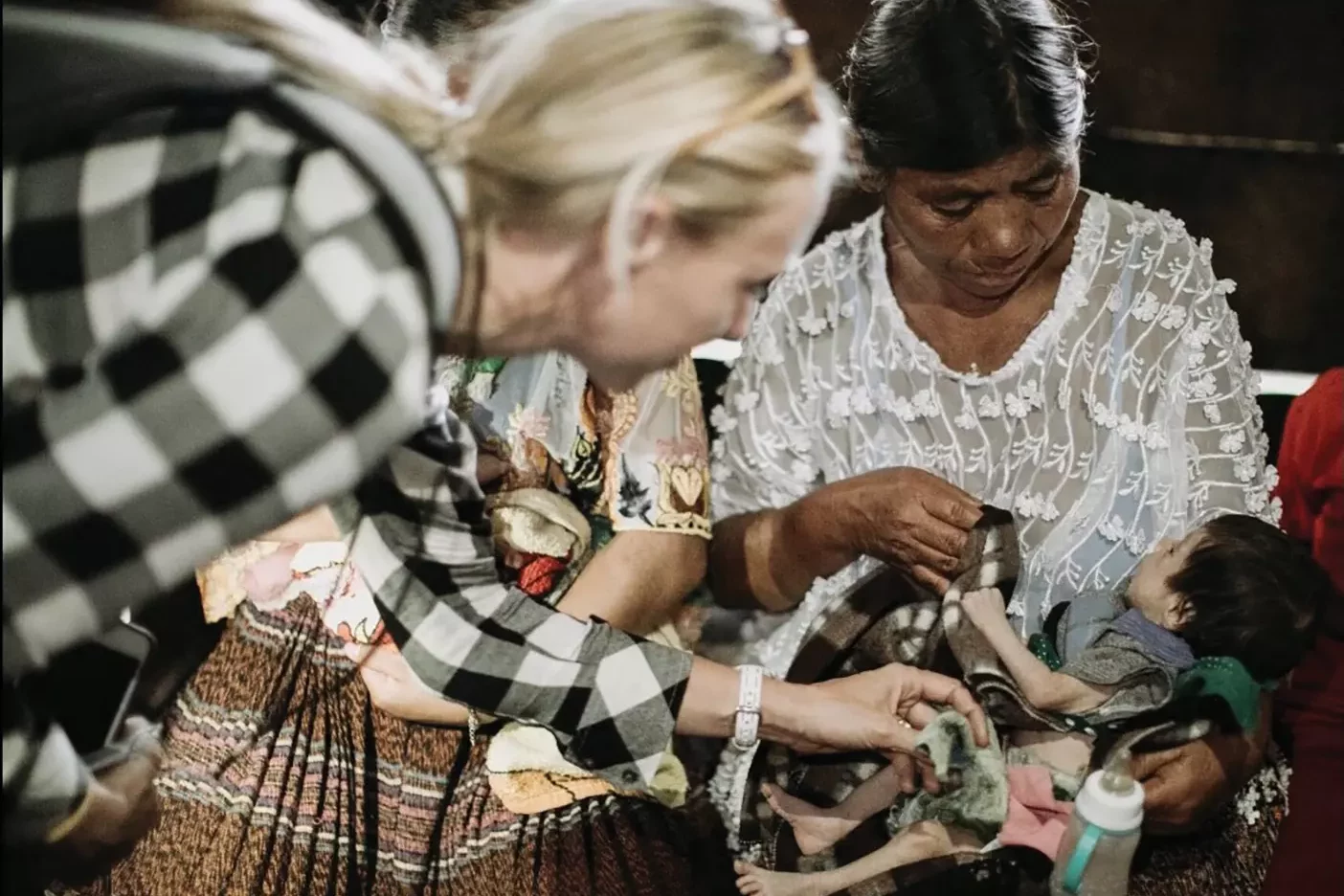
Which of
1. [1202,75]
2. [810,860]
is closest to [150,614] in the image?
[810,860]

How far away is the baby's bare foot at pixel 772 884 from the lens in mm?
962

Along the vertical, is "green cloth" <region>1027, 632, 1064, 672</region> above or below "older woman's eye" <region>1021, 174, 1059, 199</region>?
below

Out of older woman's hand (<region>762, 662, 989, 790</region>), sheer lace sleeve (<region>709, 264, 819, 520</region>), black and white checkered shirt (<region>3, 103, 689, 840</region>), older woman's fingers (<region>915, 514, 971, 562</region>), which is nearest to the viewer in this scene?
black and white checkered shirt (<region>3, 103, 689, 840</region>)

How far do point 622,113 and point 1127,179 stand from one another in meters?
0.62

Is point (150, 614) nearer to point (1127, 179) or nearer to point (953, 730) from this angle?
point (953, 730)

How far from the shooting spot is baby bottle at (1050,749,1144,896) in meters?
0.88

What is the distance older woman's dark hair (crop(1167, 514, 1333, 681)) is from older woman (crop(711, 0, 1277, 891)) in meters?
0.05

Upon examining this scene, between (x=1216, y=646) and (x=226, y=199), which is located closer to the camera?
(x=226, y=199)

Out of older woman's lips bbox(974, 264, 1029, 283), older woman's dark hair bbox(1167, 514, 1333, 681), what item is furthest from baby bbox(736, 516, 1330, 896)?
older woman's lips bbox(974, 264, 1029, 283)

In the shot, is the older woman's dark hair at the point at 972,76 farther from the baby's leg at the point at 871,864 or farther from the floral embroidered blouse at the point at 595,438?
the baby's leg at the point at 871,864

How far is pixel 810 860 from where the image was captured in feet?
3.20

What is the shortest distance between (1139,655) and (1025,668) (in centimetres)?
9

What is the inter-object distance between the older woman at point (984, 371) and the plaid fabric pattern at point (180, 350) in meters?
0.56

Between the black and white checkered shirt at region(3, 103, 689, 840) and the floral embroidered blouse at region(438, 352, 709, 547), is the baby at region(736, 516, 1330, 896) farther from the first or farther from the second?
the black and white checkered shirt at region(3, 103, 689, 840)
